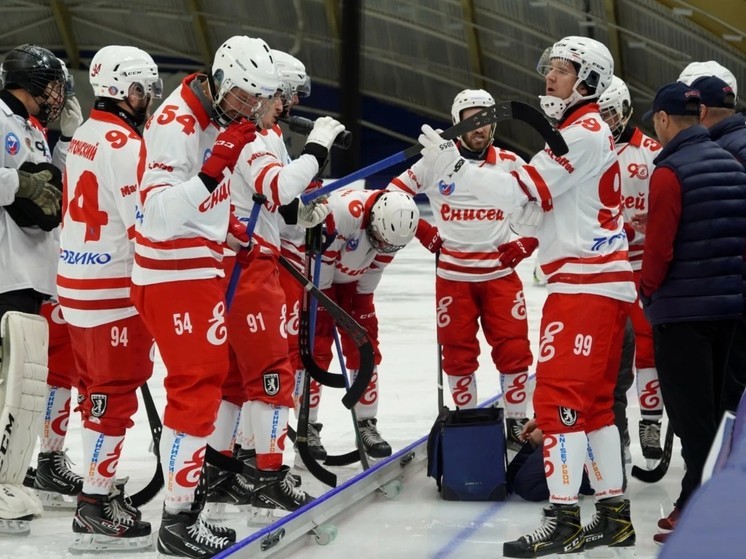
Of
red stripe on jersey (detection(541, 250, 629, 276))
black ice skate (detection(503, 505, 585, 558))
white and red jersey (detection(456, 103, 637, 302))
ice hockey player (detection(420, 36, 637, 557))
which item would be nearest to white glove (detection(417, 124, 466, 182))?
ice hockey player (detection(420, 36, 637, 557))

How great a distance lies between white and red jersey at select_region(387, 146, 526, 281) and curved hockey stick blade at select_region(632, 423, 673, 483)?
1.00m

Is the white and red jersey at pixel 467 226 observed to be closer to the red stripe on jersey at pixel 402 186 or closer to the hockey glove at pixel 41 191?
the red stripe on jersey at pixel 402 186

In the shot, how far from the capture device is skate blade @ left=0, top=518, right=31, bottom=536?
3.88 m

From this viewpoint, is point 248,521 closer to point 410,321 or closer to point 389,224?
point 389,224

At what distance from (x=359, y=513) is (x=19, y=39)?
65.0 ft

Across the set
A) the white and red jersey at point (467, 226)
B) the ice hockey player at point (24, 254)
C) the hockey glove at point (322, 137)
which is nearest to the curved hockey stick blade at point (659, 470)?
the white and red jersey at point (467, 226)

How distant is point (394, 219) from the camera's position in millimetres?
4676

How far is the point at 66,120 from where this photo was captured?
15.1 feet

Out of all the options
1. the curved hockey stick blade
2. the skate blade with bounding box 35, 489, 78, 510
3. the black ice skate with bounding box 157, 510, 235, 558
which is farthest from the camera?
the curved hockey stick blade

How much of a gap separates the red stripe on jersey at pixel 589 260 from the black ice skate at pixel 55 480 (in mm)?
1929

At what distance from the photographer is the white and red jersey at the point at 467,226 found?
5.11 meters

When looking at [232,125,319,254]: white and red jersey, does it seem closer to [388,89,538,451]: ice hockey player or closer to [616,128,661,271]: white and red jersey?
[388,89,538,451]: ice hockey player

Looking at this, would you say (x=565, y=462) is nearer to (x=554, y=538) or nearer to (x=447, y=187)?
(x=554, y=538)

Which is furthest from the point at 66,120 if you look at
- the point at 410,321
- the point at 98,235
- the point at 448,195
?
the point at 410,321
